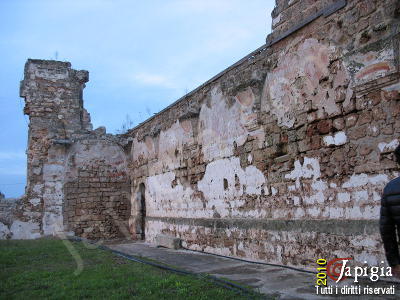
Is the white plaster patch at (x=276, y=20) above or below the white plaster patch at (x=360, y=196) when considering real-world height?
above

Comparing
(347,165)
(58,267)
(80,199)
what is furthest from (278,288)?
(80,199)

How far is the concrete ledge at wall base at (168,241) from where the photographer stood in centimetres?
986

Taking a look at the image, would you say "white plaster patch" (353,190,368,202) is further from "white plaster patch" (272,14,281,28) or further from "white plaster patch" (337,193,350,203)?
"white plaster patch" (272,14,281,28)

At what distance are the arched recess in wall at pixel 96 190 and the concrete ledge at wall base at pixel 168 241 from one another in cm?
381

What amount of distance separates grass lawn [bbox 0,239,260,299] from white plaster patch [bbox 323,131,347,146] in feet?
8.19

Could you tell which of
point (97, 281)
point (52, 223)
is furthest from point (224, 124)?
point (52, 223)

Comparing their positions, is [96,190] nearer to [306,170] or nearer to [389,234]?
[306,170]

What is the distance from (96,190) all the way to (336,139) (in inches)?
402

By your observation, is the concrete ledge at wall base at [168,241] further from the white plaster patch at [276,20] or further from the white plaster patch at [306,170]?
the white plaster patch at [276,20]

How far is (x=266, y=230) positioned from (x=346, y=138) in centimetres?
227

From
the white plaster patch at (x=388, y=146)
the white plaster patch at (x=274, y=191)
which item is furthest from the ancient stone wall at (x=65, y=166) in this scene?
the white plaster patch at (x=388, y=146)

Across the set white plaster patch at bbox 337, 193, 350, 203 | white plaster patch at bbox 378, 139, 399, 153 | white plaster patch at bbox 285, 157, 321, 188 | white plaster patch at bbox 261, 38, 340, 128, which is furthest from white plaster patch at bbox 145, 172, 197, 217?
white plaster patch at bbox 378, 139, 399, 153

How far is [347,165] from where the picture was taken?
5.27 m

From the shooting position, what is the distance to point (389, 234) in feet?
8.71
